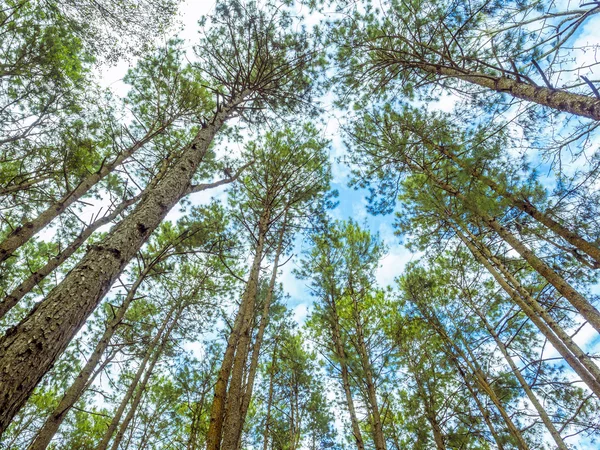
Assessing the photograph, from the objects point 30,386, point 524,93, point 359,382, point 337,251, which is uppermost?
point 337,251

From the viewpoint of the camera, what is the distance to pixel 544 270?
14.7 feet

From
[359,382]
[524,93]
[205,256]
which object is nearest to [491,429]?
[359,382]

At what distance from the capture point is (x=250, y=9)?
547 centimetres

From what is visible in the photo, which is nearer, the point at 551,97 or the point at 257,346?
the point at 551,97

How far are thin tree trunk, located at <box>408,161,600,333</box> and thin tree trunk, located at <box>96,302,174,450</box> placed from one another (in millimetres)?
8193

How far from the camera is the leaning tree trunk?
1.30m

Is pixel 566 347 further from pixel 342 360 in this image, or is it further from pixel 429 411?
pixel 342 360

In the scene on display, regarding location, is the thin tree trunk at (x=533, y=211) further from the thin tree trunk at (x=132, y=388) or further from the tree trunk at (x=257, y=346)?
the thin tree trunk at (x=132, y=388)

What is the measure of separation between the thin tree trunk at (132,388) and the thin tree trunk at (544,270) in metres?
8.19

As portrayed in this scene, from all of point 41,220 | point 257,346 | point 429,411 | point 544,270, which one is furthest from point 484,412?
point 41,220

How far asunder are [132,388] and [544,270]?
31.1 feet

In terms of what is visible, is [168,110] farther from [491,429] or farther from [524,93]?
[491,429]

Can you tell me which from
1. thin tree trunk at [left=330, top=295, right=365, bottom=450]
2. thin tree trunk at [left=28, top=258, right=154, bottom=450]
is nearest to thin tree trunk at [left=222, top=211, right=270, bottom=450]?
thin tree trunk at [left=28, top=258, right=154, bottom=450]

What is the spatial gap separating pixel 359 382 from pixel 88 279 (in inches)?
258
